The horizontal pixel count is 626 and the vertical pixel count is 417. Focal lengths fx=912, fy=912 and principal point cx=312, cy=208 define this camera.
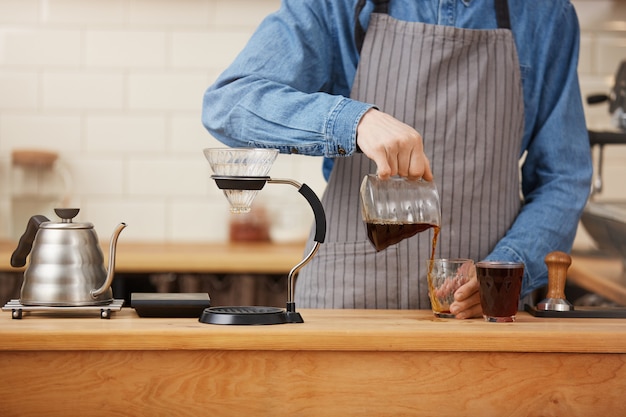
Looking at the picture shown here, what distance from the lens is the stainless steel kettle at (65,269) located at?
146 centimetres

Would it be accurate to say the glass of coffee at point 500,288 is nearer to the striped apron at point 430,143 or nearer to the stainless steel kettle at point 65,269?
the striped apron at point 430,143

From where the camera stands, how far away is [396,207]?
4.92 feet

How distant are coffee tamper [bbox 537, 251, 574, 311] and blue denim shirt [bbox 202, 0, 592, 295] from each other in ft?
0.54

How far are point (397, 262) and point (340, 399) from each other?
1.76ft

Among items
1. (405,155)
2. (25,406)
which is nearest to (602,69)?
(405,155)

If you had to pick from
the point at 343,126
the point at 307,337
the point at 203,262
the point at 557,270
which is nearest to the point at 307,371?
the point at 307,337

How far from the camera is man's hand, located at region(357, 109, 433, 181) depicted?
55.9 inches

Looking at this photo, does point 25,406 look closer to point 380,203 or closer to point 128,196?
point 380,203

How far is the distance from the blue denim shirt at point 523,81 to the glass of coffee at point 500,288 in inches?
11.9

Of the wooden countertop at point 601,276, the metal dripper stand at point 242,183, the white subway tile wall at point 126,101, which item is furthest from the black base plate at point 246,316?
the white subway tile wall at point 126,101

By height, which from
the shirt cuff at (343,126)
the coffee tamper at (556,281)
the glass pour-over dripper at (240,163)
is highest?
the shirt cuff at (343,126)

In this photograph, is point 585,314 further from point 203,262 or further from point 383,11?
point 203,262

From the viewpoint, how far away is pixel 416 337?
4.31 feet

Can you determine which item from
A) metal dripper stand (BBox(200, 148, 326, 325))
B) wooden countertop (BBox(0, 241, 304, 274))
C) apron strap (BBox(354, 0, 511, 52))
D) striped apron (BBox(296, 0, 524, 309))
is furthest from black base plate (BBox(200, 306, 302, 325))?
wooden countertop (BBox(0, 241, 304, 274))
